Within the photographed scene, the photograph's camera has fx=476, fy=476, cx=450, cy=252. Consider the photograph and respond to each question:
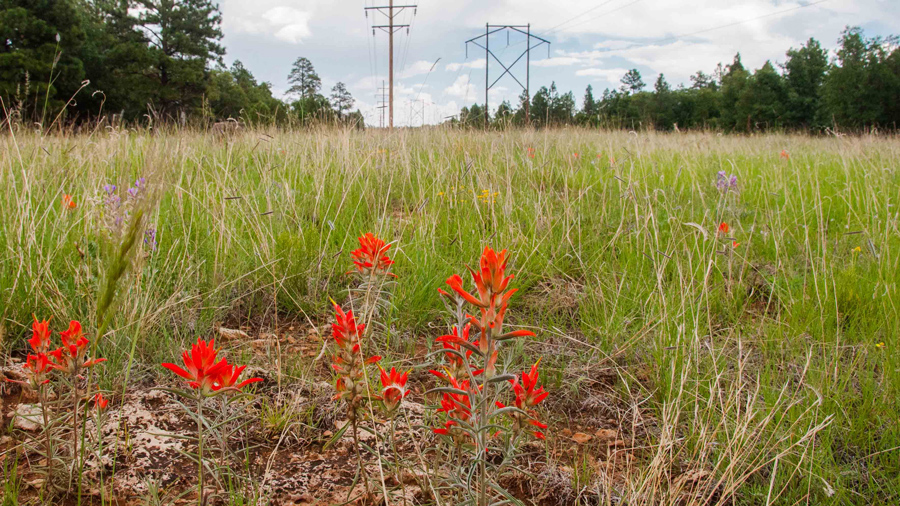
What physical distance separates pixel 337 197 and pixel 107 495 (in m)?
2.31

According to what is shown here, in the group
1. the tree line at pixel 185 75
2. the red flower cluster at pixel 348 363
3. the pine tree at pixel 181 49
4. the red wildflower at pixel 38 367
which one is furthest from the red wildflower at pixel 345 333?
the pine tree at pixel 181 49

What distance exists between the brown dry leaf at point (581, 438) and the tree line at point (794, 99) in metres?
4.62

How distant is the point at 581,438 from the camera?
4.56 ft

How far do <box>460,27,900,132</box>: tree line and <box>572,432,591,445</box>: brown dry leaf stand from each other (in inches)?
182

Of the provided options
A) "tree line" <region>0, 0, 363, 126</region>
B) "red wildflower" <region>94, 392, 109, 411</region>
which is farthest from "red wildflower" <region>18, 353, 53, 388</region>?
"tree line" <region>0, 0, 363, 126</region>

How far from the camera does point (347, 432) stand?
1369mm

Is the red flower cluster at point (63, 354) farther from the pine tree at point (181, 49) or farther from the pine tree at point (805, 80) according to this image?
the pine tree at point (805, 80)

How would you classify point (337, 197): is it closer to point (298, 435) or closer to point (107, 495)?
point (298, 435)

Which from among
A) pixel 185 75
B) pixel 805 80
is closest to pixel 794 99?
pixel 805 80

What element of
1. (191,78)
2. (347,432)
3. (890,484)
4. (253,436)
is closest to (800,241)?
(890,484)

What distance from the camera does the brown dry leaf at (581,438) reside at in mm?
1375

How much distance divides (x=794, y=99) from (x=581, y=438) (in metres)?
51.8

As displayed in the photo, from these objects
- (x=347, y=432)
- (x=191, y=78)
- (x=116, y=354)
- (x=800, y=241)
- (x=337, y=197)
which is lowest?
(x=347, y=432)

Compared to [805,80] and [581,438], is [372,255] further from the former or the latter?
[805,80]
